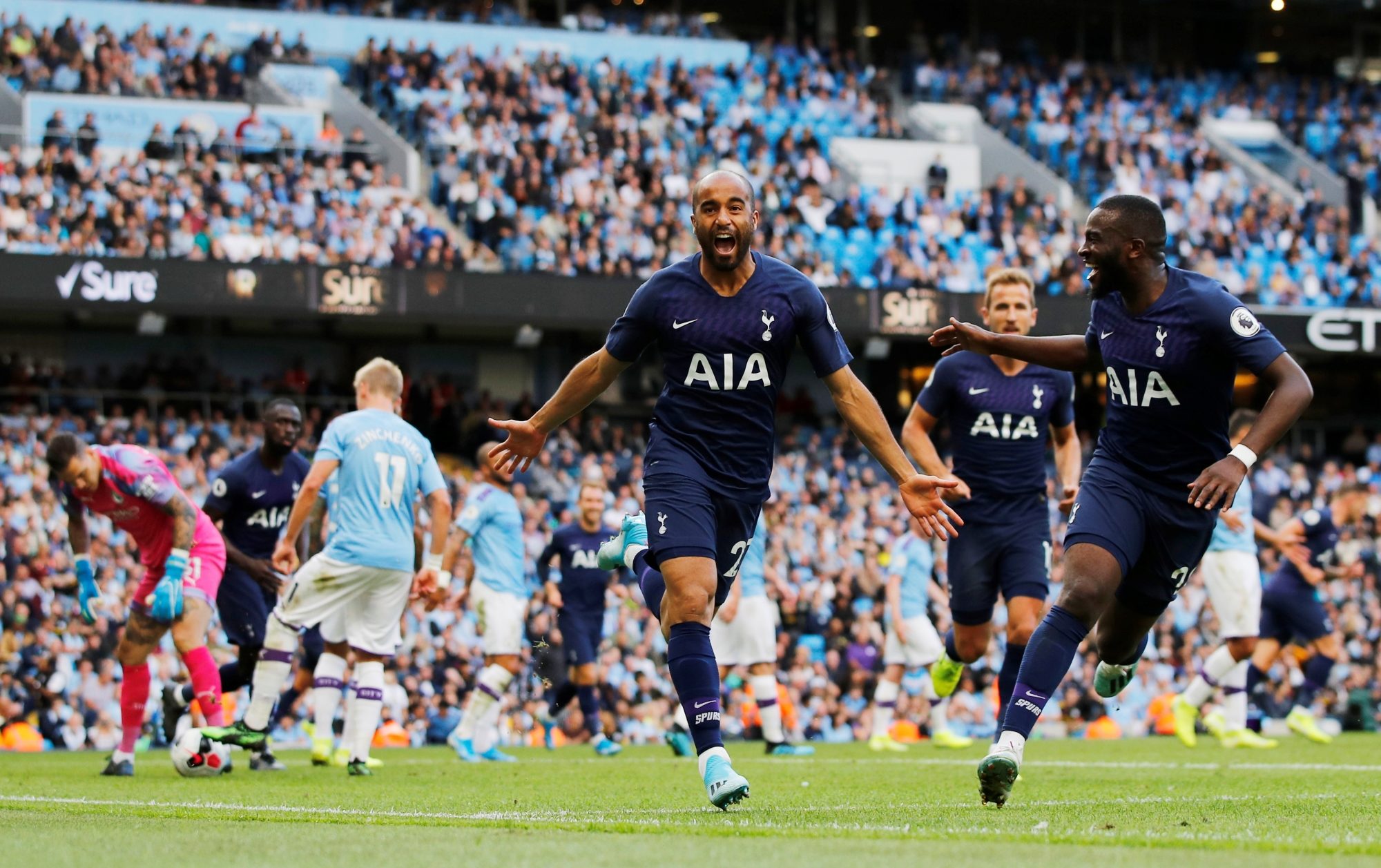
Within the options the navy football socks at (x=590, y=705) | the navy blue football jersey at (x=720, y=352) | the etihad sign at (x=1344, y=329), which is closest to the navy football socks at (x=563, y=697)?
the navy football socks at (x=590, y=705)

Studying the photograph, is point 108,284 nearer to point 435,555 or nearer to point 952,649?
point 435,555

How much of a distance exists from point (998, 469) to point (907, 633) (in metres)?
5.91

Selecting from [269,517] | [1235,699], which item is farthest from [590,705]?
[1235,699]

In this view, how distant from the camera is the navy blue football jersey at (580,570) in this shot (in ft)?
49.3

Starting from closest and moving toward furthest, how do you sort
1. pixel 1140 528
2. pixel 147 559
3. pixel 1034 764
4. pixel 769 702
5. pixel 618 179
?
pixel 1140 528 → pixel 147 559 → pixel 1034 764 → pixel 769 702 → pixel 618 179

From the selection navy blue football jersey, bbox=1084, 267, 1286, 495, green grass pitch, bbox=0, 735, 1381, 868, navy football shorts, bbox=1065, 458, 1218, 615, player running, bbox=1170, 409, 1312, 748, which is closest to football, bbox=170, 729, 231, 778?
green grass pitch, bbox=0, 735, 1381, 868

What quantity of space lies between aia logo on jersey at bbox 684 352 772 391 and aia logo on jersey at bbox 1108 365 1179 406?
150 cm

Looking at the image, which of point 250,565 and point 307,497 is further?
point 250,565

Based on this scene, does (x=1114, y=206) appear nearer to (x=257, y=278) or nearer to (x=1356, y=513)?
(x=1356, y=513)

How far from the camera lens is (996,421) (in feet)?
34.8

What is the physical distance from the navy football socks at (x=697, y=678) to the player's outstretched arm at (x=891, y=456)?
0.99 meters

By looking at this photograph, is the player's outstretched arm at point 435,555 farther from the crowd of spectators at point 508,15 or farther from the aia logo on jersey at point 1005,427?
the crowd of spectators at point 508,15

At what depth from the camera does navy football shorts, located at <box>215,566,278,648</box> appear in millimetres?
12297

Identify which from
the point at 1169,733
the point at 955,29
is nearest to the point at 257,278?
the point at 1169,733
